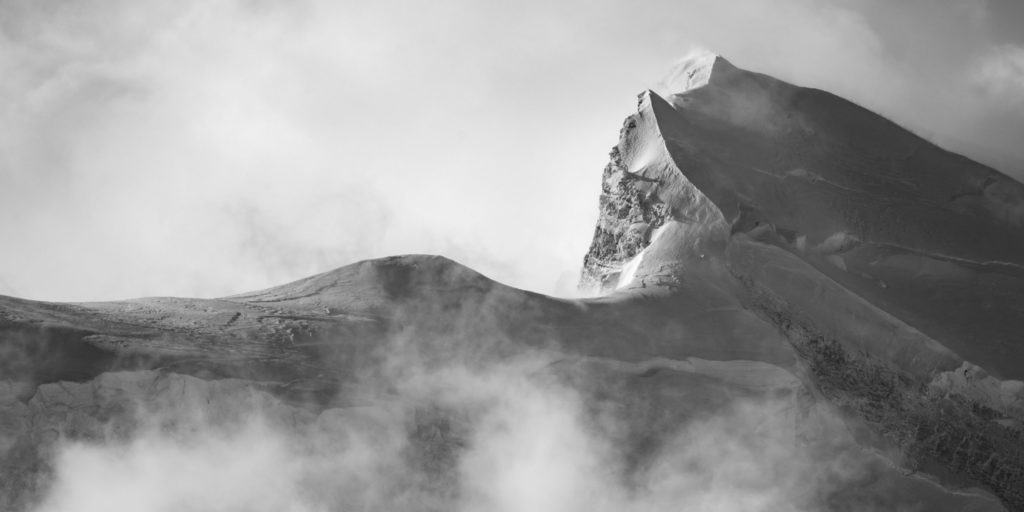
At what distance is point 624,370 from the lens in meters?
19.0

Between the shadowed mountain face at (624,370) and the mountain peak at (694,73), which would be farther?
the mountain peak at (694,73)

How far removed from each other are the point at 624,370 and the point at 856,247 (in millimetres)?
7295

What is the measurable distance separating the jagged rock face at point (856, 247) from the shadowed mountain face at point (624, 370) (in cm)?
6

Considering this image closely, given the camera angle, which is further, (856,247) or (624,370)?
(856,247)

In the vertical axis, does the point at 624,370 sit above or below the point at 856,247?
below

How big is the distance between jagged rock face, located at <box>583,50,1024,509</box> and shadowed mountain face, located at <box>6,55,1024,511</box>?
0.20 ft

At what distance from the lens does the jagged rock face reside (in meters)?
20.5

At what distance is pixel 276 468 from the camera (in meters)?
16.5

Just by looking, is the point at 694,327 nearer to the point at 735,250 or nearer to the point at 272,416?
the point at 735,250

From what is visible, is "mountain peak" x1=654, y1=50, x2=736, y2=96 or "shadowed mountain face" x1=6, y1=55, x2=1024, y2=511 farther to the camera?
"mountain peak" x1=654, y1=50, x2=736, y2=96

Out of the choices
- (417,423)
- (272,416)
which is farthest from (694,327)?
(272,416)

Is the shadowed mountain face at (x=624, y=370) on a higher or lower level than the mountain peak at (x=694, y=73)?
lower

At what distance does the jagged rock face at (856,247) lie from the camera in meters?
20.5

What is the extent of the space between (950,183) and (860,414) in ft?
28.8
